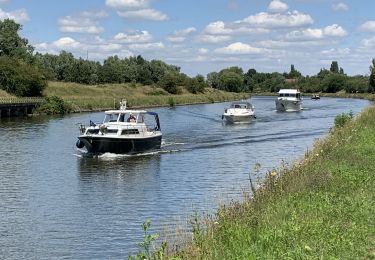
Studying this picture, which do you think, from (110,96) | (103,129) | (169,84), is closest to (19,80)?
(110,96)

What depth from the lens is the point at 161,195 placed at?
24938mm

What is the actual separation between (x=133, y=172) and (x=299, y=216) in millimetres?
20950

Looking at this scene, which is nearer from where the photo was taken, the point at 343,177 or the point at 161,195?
the point at 343,177

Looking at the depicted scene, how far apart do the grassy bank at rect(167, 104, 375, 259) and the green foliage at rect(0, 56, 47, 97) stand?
3597 inches

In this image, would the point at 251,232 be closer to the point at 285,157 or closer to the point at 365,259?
the point at 365,259

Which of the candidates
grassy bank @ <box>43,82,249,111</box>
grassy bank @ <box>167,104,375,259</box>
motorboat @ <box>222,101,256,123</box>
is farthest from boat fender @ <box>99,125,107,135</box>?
grassy bank @ <box>43,82,249,111</box>

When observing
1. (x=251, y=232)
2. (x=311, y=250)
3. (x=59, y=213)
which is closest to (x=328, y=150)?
(x=59, y=213)

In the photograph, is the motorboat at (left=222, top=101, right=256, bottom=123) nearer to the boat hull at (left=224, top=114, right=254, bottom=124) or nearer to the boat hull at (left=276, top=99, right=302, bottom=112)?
the boat hull at (left=224, top=114, right=254, bottom=124)

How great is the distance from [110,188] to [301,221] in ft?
54.4

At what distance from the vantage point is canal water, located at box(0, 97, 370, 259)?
17797mm

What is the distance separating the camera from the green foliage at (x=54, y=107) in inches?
3605

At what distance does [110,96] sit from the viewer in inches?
4781

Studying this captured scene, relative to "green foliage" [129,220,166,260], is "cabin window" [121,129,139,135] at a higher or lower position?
lower

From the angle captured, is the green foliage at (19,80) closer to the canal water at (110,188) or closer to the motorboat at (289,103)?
the motorboat at (289,103)
